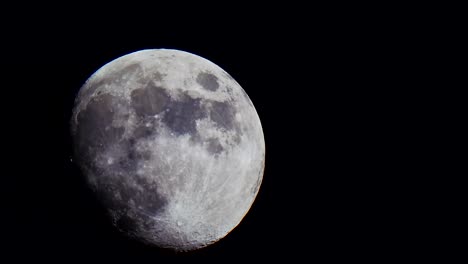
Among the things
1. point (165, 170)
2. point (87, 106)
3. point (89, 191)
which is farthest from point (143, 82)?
point (89, 191)

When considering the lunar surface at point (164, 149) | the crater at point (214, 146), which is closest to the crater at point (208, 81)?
the lunar surface at point (164, 149)

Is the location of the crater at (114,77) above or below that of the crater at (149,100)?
above

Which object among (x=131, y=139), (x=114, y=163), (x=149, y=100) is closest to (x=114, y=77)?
(x=149, y=100)

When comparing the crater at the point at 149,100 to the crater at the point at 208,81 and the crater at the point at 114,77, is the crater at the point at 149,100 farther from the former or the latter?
the crater at the point at 208,81

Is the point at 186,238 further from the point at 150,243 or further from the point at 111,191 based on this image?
the point at 111,191

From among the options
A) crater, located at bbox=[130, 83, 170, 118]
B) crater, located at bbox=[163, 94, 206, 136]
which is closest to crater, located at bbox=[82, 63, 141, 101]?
crater, located at bbox=[130, 83, 170, 118]

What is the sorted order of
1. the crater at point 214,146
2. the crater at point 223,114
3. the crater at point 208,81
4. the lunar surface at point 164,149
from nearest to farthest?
1. the lunar surface at point 164,149
2. the crater at point 214,146
3. the crater at point 223,114
4. the crater at point 208,81
